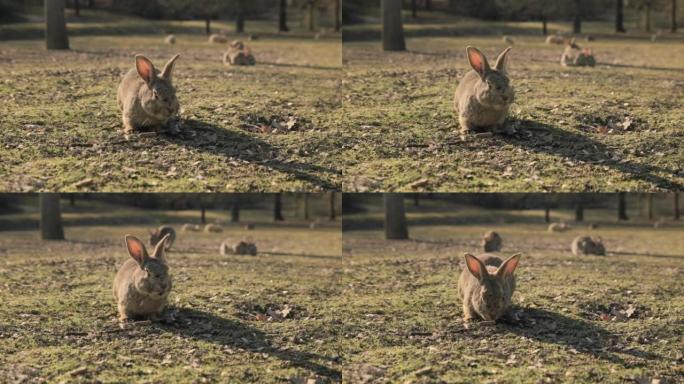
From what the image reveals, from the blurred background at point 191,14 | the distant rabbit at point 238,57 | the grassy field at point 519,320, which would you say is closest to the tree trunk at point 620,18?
the blurred background at point 191,14

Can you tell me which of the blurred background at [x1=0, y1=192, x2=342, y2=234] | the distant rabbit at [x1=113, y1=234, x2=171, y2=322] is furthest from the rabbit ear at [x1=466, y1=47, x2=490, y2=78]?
the blurred background at [x1=0, y1=192, x2=342, y2=234]

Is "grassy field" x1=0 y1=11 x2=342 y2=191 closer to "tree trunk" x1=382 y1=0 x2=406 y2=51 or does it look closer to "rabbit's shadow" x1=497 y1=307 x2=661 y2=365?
"tree trunk" x1=382 y1=0 x2=406 y2=51

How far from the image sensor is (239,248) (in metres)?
18.8

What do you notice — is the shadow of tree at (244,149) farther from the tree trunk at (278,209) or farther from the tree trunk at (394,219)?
the tree trunk at (278,209)

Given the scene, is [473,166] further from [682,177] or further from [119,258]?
[119,258]

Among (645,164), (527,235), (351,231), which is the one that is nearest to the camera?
(645,164)

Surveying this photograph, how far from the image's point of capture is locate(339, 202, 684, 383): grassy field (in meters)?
11.5

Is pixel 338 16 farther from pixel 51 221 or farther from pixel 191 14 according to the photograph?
pixel 51 221

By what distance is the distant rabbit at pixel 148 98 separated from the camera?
41.2ft

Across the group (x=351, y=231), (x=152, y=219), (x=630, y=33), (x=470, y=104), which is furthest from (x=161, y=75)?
(x=630, y=33)

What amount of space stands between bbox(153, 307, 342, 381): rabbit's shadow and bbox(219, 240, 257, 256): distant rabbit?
5.74 meters

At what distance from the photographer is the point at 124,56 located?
17938 mm

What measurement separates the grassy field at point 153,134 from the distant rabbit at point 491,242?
4.19m

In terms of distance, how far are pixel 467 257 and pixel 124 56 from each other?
869cm
